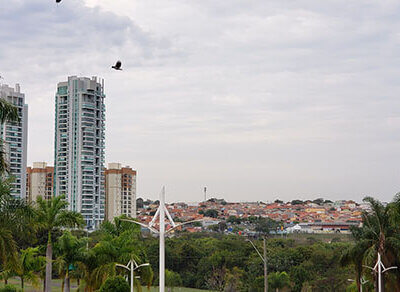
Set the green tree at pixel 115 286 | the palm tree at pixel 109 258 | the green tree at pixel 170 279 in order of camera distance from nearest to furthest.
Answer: the green tree at pixel 115 286, the palm tree at pixel 109 258, the green tree at pixel 170 279

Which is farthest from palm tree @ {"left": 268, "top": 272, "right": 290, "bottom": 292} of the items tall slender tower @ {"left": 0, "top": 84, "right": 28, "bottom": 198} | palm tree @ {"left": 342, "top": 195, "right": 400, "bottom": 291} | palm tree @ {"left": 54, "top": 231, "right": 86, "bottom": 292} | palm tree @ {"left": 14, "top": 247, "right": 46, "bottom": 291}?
tall slender tower @ {"left": 0, "top": 84, "right": 28, "bottom": 198}

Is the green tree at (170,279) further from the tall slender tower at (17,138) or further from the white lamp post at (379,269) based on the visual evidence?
the tall slender tower at (17,138)

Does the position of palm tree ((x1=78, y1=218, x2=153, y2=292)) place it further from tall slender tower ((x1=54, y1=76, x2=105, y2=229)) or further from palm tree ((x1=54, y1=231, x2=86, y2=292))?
tall slender tower ((x1=54, y1=76, x2=105, y2=229))

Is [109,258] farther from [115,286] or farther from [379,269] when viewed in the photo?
[379,269]

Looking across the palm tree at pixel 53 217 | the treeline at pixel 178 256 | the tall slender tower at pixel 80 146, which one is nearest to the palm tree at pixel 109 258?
the treeline at pixel 178 256

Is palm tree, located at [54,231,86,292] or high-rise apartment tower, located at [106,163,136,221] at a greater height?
high-rise apartment tower, located at [106,163,136,221]

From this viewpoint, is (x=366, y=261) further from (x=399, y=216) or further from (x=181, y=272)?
(x=181, y=272)

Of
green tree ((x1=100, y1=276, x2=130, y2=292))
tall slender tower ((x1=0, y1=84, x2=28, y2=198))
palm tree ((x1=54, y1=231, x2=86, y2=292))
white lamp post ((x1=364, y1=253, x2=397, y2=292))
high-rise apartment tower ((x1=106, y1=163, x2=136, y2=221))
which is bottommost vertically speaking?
green tree ((x1=100, y1=276, x2=130, y2=292))

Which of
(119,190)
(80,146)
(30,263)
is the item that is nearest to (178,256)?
(30,263)
